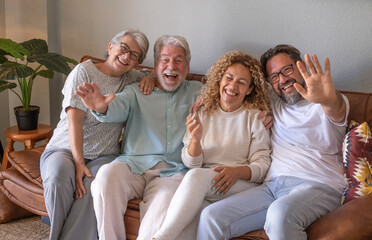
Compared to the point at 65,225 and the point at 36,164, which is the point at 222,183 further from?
the point at 36,164

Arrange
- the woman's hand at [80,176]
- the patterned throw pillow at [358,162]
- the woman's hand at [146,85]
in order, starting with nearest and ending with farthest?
the patterned throw pillow at [358,162] < the woman's hand at [80,176] < the woman's hand at [146,85]

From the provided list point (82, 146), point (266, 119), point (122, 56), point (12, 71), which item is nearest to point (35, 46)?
point (12, 71)

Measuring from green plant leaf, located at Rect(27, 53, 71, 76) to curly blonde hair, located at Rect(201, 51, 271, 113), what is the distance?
3.54 ft

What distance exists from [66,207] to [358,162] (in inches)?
55.8

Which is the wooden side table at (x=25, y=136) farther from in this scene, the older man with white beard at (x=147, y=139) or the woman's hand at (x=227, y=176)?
the woman's hand at (x=227, y=176)

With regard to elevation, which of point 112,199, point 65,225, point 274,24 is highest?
point 274,24

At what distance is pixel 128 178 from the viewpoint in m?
1.93

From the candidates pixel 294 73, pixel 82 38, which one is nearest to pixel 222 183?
pixel 294 73

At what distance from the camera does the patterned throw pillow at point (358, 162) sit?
5.62 ft

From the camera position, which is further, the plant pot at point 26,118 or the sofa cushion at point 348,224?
the plant pot at point 26,118

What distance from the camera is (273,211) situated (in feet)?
5.28

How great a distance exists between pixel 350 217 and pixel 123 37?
59.0 inches

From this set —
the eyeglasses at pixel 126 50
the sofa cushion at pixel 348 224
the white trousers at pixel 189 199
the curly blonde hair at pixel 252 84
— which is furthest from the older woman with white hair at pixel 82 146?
the sofa cushion at pixel 348 224

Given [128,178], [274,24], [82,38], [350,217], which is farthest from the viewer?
[82,38]
